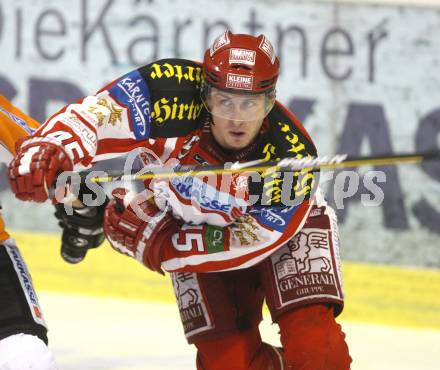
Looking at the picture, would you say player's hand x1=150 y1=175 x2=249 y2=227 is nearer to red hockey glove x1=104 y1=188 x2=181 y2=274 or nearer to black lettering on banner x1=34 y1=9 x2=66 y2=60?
red hockey glove x1=104 y1=188 x2=181 y2=274

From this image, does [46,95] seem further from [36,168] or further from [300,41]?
[36,168]

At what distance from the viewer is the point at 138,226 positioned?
4.35 metres

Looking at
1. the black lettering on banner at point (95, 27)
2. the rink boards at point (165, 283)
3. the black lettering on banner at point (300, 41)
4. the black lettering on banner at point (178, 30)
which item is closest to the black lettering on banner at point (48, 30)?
the black lettering on banner at point (95, 27)

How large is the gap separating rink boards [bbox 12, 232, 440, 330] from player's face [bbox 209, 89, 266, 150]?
253cm

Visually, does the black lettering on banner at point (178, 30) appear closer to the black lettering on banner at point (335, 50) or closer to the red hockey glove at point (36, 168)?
the black lettering on banner at point (335, 50)

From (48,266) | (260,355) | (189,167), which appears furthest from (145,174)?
(48,266)

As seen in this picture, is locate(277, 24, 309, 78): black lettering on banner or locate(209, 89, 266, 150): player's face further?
locate(277, 24, 309, 78): black lettering on banner

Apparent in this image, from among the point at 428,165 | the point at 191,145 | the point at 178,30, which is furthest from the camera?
the point at 178,30

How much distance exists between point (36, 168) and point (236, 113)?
2.58 ft

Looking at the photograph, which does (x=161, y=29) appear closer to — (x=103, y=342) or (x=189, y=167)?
(x=103, y=342)

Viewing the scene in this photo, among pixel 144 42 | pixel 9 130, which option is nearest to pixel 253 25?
pixel 144 42

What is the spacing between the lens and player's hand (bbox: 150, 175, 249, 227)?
429 centimetres

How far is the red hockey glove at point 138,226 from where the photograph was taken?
4309mm

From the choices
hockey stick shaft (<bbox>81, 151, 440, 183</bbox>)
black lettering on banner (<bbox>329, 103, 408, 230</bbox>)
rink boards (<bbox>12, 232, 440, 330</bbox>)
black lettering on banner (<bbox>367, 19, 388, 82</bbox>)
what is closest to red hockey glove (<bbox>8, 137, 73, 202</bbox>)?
hockey stick shaft (<bbox>81, 151, 440, 183</bbox>)
